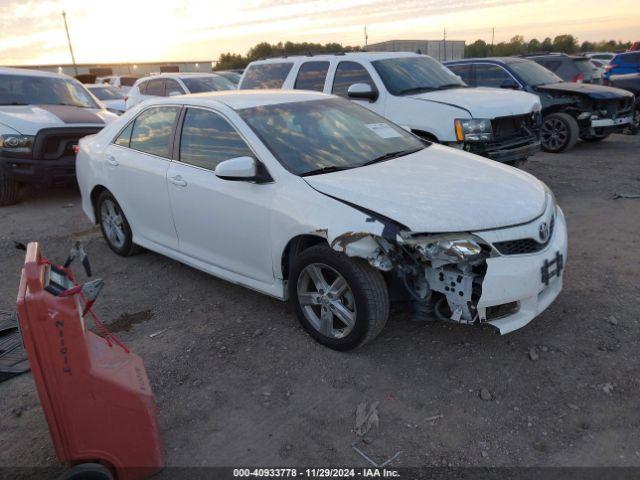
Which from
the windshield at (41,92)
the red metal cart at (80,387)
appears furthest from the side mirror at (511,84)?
the red metal cart at (80,387)

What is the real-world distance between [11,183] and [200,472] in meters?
6.81

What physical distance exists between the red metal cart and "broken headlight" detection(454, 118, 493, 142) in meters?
5.21

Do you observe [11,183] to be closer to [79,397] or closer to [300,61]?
[300,61]

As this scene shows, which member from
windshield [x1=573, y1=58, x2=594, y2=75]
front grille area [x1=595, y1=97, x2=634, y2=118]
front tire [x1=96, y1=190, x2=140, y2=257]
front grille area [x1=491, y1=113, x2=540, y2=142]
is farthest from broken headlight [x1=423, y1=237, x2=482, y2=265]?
windshield [x1=573, y1=58, x2=594, y2=75]

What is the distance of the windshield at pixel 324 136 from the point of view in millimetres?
3850

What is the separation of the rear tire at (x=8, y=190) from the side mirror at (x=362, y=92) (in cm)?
511

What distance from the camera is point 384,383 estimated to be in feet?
10.8

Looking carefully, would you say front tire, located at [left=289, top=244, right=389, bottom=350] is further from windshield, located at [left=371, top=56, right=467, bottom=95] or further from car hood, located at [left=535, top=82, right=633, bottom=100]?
car hood, located at [left=535, top=82, right=633, bottom=100]

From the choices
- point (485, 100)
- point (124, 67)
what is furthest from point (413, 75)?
point (124, 67)

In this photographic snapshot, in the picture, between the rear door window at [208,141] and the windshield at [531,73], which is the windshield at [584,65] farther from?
the rear door window at [208,141]

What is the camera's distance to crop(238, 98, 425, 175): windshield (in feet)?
12.6

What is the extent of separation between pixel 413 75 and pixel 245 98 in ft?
13.2

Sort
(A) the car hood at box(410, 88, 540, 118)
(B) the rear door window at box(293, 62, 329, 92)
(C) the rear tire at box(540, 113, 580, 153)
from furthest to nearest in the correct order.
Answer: (C) the rear tire at box(540, 113, 580, 153) → (B) the rear door window at box(293, 62, 329, 92) → (A) the car hood at box(410, 88, 540, 118)

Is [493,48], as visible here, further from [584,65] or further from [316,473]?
[316,473]
